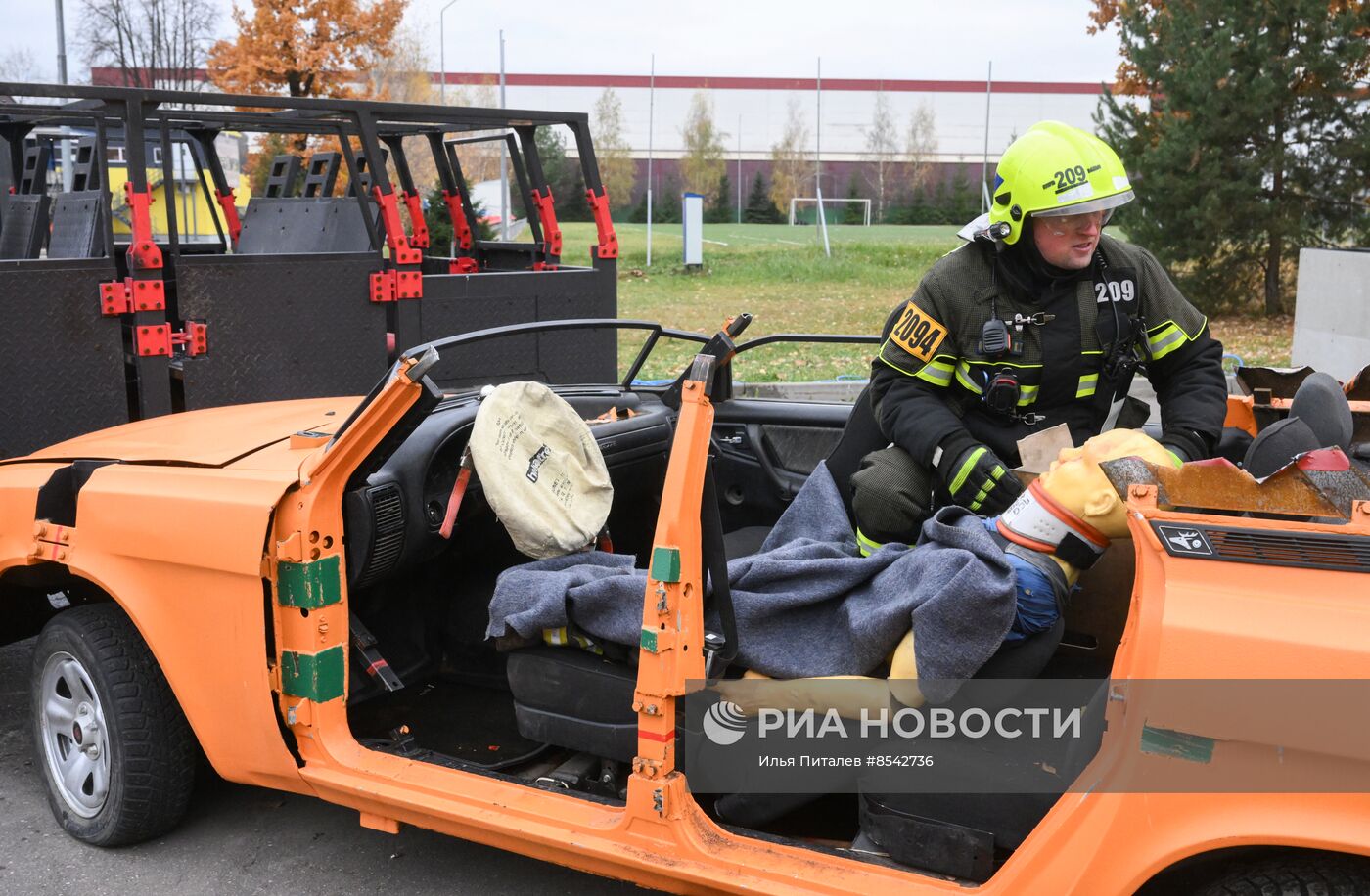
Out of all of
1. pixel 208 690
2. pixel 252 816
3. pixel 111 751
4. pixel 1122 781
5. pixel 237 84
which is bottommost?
pixel 252 816

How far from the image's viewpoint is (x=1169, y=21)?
55.3 feet

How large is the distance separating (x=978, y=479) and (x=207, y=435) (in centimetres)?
218

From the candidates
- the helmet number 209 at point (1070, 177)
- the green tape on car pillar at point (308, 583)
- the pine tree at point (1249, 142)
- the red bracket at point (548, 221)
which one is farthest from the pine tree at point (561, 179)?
the green tape on car pillar at point (308, 583)

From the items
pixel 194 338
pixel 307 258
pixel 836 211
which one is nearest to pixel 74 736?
pixel 194 338

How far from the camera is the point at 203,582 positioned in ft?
10.2

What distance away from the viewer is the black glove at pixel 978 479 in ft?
9.93

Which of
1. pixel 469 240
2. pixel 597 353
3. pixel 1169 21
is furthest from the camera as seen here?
pixel 1169 21

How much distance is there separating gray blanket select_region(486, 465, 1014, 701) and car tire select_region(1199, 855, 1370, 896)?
0.56m

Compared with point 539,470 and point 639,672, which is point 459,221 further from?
point 639,672

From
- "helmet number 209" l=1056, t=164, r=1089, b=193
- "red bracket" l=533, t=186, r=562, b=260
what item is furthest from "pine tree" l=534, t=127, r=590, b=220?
"helmet number 209" l=1056, t=164, r=1089, b=193

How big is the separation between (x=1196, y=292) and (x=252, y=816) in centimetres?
1600

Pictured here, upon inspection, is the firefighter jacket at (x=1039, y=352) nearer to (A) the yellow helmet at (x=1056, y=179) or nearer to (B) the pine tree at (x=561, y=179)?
(A) the yellow helmet at (x=1056, y=179)

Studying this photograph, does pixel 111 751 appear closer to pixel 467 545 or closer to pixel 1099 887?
pixel 467 545

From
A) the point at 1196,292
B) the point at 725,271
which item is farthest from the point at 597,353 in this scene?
the point at 725,271
